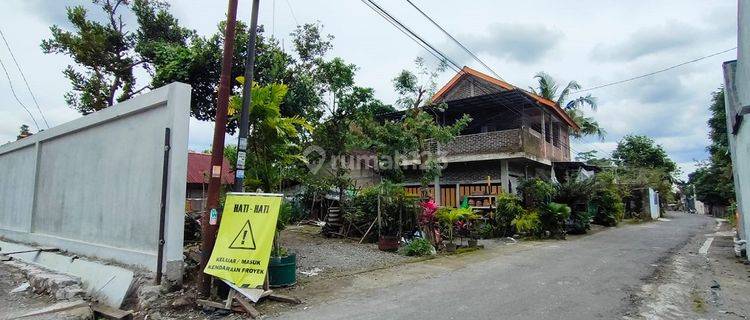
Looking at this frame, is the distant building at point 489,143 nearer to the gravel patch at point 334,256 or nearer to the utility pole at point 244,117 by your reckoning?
the gravel patch at point 334,256

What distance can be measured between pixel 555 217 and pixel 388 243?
6802 millimetres

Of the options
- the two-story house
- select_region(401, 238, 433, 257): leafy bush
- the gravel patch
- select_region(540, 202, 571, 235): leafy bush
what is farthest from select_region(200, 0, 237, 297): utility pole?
the two-story house

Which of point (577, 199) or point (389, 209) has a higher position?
point (577, 199)

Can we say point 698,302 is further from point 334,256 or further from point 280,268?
point 334,256

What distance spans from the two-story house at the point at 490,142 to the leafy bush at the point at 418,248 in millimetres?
7164

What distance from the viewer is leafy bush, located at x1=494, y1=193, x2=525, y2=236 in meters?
14.3

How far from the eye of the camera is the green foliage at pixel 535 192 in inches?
577

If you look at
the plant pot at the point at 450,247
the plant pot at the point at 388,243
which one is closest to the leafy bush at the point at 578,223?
the plant pot at the point at 450,247

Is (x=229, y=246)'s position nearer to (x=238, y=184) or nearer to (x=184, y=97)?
(x=238, y=184)

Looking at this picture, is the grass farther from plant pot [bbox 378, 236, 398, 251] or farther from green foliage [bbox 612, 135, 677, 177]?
green foliage [bbox 612, 135, 677, 177]

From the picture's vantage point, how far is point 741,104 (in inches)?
327

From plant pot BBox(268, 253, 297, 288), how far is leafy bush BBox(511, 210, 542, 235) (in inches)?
375

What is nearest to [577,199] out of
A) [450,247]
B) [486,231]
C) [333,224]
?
[486,231]

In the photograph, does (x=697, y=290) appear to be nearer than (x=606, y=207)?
Yes
